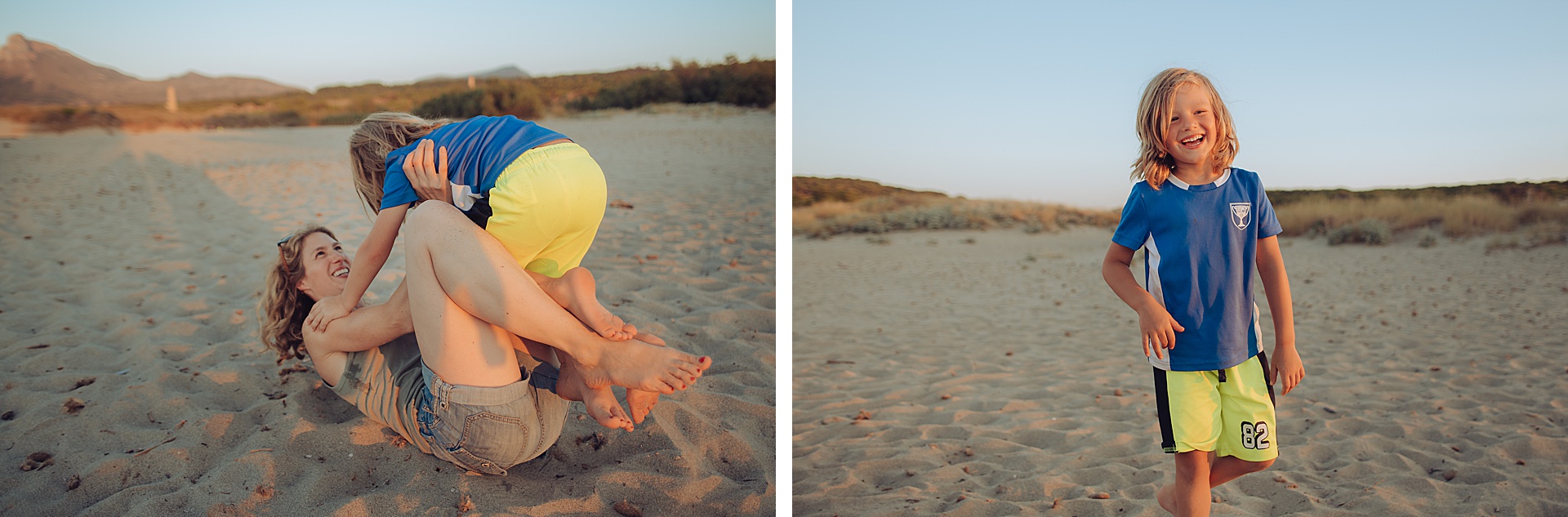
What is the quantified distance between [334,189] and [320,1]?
15.7ft

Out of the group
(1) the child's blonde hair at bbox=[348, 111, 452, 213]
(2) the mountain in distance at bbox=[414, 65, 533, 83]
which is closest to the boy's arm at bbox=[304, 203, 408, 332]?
(1) the child's blonde hair at bbox=[348, 111, 452, 213]

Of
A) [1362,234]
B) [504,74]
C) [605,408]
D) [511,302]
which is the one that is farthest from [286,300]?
[504,74]

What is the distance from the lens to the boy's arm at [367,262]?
1827 millimetres

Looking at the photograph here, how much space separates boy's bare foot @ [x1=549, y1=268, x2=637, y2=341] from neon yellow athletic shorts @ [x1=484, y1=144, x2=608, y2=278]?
3.7 inches

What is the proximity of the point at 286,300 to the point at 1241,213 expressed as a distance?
239 cm

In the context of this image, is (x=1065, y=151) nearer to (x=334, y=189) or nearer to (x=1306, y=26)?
(x=1306, y=26)

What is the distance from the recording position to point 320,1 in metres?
10.6

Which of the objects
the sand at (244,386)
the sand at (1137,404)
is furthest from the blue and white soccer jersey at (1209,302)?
the sand at (244,386)

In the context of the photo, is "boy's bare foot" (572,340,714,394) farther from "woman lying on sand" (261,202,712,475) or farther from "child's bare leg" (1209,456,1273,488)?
"child's bare leg" (1209,456,1273,488)

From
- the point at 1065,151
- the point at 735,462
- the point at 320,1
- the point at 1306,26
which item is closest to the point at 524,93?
the point at 320,1

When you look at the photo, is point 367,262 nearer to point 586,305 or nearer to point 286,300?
point 586,305

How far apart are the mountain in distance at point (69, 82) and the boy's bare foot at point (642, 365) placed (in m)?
6.03

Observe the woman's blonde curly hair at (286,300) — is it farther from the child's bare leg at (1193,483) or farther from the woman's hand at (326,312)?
the child's bare leg at (1193,483)

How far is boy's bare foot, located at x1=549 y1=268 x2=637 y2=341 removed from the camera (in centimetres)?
190
